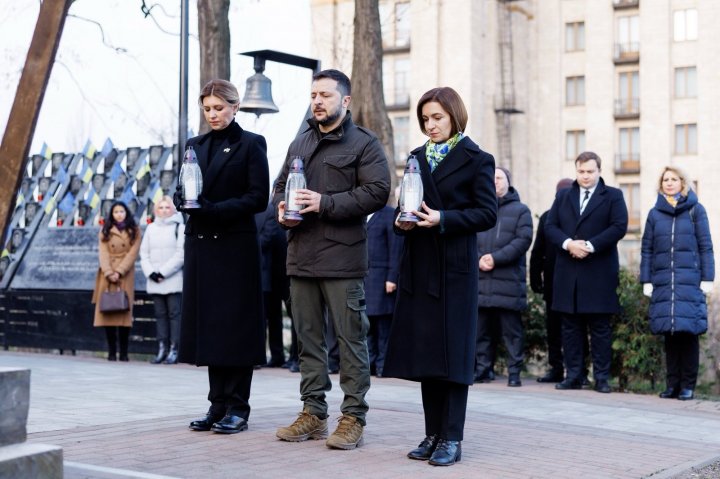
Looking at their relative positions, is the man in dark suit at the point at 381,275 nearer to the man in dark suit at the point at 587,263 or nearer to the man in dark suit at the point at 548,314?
the man in dark suit at the point at 548,314

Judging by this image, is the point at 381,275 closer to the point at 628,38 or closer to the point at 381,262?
the point at 381,262

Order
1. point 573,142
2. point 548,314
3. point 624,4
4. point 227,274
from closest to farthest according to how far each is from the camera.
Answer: point 227,274 < point 548,314 < point 624,4 < point 573,142

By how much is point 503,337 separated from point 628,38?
47.2 m

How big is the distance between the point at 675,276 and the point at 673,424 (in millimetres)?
2187

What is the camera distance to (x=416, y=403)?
9523mm

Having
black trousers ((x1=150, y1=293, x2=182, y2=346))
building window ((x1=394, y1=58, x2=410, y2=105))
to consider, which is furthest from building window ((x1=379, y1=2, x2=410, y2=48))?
black trousers ((x1=150, y1=293, x2=182, y2=346))

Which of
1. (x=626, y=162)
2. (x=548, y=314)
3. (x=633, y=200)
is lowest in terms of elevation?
(x=548, y=314)

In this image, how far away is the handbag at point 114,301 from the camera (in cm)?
1415

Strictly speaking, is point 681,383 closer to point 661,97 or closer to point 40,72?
point 40,72

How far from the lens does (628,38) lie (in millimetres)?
56250

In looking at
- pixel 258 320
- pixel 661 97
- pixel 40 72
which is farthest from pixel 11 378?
pixel 661 97

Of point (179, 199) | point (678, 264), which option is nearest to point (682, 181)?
point (678, 264)

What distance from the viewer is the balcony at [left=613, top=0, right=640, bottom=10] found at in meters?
55.8

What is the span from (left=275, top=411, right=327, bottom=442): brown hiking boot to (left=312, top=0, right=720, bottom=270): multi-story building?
46.1 m
